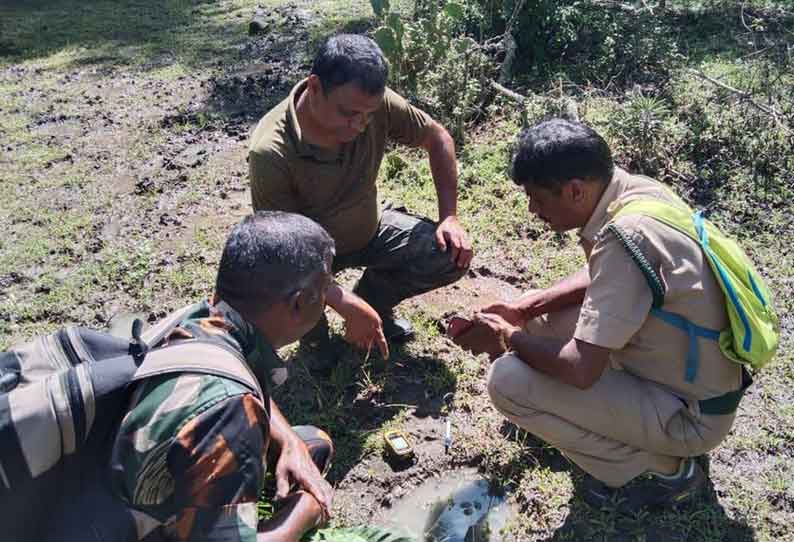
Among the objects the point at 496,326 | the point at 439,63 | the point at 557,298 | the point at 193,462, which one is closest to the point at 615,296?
the point at 496,326

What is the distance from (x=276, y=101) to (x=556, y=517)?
476 cm

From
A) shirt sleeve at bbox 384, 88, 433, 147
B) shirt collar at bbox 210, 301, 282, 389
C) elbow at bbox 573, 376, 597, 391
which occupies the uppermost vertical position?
shirt collar at bbox 210, 301, 282, 389

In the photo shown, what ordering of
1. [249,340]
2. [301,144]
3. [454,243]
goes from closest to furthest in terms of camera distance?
[249,340] → [301,144] → [454,243]

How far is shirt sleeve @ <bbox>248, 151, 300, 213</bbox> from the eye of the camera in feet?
10.8

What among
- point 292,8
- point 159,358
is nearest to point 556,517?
point 159,358

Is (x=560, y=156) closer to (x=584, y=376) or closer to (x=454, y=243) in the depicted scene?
(x=584, y=376)

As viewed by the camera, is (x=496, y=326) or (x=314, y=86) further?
(x=314, y=86)

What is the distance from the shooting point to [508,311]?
10.3 feet

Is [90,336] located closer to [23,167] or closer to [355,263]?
[355,263]

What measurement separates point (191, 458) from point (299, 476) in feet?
2.74

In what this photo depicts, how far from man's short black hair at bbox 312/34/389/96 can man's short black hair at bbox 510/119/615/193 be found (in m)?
0.80

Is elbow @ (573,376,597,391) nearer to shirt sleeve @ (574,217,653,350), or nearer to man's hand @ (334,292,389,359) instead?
shirt sleeve @ (574,217,653,350)

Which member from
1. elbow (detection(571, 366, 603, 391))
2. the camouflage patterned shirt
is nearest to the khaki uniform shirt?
elbow (detection(571, 366, 603, 391))

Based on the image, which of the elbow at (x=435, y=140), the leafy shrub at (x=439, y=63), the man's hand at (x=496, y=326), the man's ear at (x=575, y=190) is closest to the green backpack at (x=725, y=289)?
the man's ear at (x=575, y=190)
